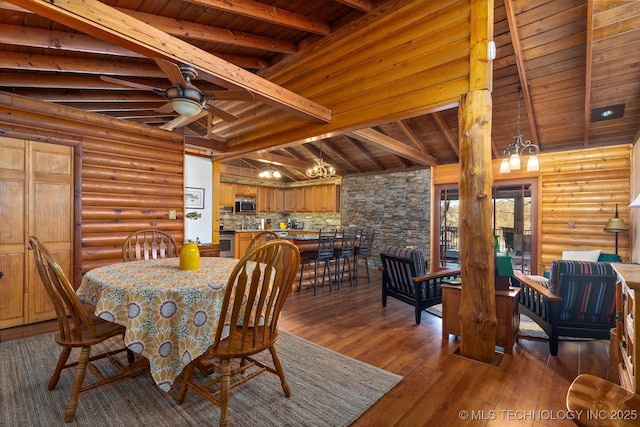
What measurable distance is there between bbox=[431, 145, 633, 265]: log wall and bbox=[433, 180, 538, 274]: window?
0.57 ft

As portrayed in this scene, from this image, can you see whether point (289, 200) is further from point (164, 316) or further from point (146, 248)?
point (164, 316)

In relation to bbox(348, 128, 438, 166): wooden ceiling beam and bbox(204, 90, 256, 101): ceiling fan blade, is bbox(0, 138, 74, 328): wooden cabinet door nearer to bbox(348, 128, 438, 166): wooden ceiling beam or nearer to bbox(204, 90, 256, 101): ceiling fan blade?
bbox(204, 90, 256, 101): ceiling fan blade

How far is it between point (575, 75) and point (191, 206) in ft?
20.7

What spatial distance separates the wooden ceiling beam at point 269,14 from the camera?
9.16 ft

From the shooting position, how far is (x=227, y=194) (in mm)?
8281

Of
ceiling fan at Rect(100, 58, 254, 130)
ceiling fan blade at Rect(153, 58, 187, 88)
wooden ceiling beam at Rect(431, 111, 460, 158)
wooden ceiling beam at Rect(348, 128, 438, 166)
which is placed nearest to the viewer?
ceiling fan blade at Rect(153, 58, 187, 88)

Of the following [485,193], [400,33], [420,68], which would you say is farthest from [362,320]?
[400,33]

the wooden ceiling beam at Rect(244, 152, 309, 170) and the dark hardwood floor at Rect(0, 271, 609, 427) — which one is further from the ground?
the wooden ceiling beam at Rect(244, 152, 309, 170)

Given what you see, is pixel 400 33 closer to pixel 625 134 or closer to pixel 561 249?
pixel 625 134

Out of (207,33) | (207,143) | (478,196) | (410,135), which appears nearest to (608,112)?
(410,135)

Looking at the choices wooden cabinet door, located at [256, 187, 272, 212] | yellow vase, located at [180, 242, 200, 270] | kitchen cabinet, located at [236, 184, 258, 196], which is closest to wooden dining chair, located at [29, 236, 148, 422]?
yellow vase, located at [180, 242, 200, 270]

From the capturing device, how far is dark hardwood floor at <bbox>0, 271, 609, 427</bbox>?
6.28ft

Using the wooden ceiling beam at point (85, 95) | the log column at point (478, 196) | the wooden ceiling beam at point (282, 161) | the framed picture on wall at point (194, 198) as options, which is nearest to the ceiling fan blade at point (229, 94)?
the wooden ceiling beam at point (85, 95)

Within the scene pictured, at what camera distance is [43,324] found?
3414 millimetres
